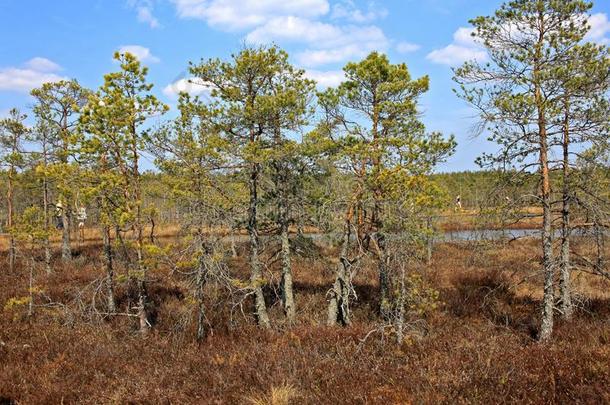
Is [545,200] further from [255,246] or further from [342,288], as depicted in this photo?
[255,246]

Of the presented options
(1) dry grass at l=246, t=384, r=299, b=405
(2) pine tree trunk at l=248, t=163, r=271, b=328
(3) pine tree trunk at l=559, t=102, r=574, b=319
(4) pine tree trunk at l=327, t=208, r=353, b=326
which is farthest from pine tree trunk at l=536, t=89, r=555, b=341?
(1) dry grass at l=246, t=384, r=299, b=405

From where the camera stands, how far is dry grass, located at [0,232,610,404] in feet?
18.2

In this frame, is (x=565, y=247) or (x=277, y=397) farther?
(x=565, y=247)

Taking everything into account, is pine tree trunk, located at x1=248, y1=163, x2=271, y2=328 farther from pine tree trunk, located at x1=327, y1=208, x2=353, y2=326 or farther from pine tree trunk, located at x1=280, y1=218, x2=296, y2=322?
pine tree trunk, located at x1=327, y1=208, x2=353, y2=326

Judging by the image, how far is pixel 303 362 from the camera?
749cm

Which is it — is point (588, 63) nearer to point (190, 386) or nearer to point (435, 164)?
point (435, 164)

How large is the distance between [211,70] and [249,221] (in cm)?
447

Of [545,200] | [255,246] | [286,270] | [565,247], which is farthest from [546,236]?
[255,246]

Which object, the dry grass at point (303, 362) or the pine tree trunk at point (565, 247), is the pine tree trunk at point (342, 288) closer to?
the dry grass at point (303, 362)

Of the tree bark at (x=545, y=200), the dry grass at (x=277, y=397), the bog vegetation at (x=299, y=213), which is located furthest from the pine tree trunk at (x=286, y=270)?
the dry grass at (x=277, y=397)

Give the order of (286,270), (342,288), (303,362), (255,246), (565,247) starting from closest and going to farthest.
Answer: (303,362), (565,247), (255,246), (286,270), (342,288)

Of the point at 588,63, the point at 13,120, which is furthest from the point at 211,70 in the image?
the point at 13,120

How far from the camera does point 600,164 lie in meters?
11.6

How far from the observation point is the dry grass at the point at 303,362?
18.2 feet
